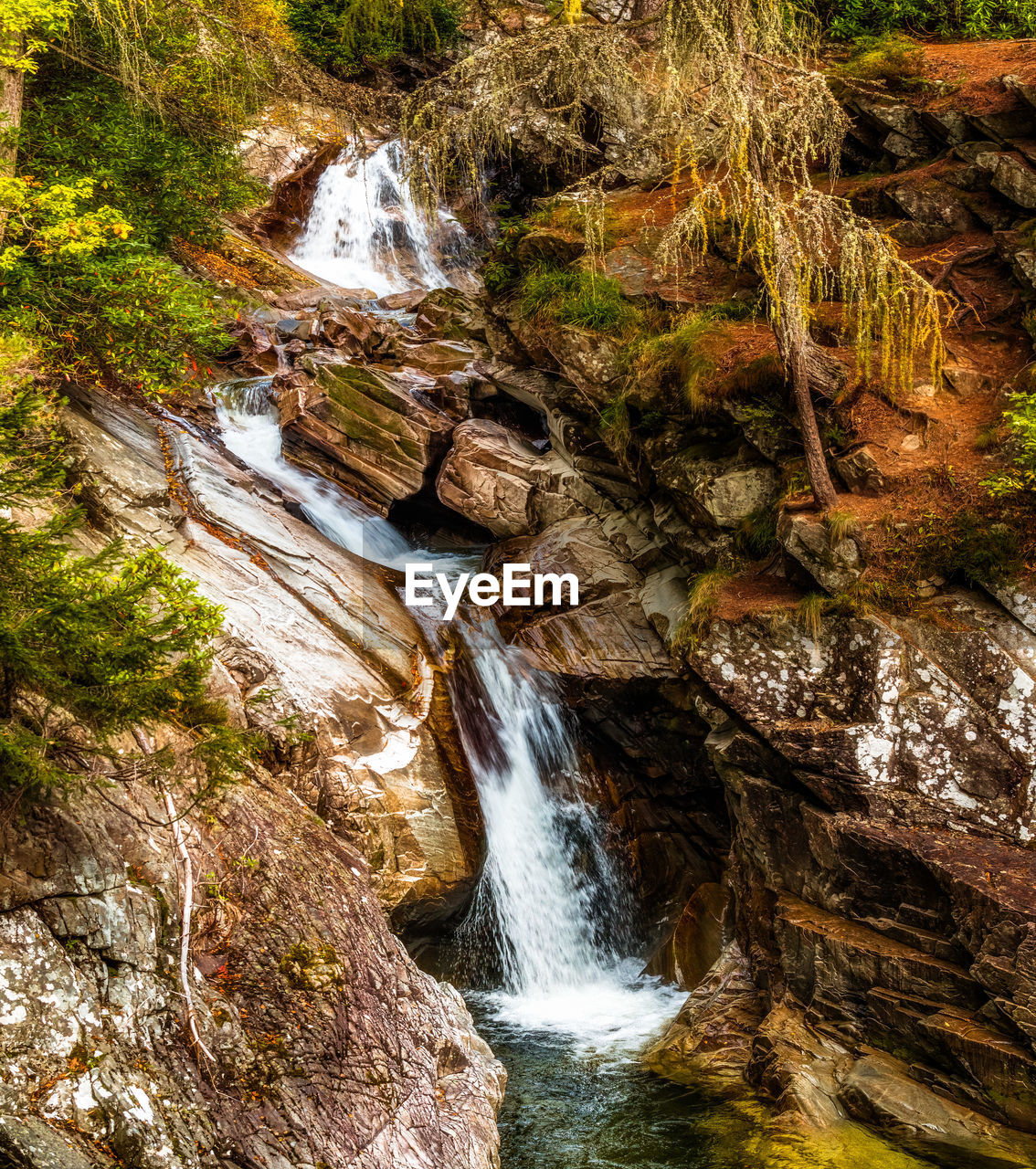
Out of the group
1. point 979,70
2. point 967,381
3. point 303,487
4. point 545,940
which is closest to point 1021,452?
point 967,381

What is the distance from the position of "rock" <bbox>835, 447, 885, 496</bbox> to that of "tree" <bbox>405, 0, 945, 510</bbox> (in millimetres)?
331

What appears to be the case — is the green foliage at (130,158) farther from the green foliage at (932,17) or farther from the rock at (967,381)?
the green foliage at (932,17)

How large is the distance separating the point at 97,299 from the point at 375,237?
13.1 m

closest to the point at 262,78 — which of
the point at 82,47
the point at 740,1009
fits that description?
the point at 82,47

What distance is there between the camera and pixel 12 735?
12.3 ft

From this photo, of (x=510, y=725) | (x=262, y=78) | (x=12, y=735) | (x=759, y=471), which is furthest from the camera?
(x=510, y=725)

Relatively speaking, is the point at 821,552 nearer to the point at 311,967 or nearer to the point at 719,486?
the point at 719,486

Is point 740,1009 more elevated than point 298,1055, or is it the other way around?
point 298,1055

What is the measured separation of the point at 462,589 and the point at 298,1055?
768 cm

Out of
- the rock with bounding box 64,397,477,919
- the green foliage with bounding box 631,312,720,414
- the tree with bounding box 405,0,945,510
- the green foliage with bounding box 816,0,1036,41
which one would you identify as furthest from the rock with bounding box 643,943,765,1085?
the green foliage with bounding box 816,0,1036,41

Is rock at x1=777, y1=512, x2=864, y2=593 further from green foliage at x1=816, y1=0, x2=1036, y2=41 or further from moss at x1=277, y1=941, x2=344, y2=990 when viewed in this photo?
green foliage at x1=816, y1=0, x2=1036, y2=41

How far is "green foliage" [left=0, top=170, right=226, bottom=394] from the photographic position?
7.49 meters

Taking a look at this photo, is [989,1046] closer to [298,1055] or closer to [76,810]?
[298,1055]

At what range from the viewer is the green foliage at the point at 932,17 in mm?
13008
